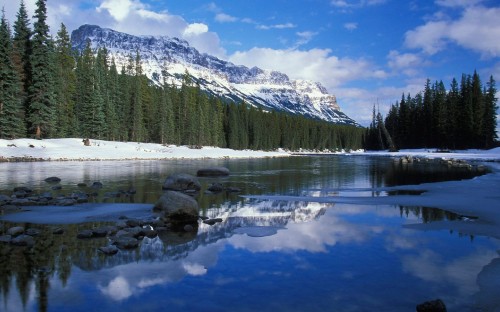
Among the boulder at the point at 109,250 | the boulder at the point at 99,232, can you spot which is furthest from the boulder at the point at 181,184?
the boulder at the point at 109,250

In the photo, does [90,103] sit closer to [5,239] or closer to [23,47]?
[23,47]

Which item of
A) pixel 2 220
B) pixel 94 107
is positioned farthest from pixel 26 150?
pixel 2 220

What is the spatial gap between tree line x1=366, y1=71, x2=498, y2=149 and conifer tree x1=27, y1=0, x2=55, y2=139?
81.2 metres

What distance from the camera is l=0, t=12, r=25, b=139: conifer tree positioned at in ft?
157

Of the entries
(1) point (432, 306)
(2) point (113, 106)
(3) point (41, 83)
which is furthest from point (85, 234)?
(2) point (113, 106)

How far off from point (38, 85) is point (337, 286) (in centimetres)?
5582

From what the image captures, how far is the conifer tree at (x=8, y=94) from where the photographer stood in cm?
4797

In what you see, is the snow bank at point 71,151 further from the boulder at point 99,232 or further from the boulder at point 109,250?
the boulder at point 109,250

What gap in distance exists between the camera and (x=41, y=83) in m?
52.8

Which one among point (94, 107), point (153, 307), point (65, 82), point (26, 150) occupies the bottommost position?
point (153, 307)

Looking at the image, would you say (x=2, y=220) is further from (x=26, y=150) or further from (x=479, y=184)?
(x=26, y=150)

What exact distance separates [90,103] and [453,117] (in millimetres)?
77215

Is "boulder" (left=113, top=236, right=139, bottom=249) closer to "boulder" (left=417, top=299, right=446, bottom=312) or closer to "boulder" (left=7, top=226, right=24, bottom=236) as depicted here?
"boulder" (left=7, top=226, right=24, bottom=236)

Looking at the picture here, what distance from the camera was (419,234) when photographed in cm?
1266
